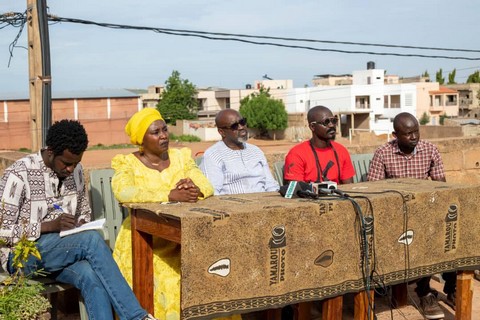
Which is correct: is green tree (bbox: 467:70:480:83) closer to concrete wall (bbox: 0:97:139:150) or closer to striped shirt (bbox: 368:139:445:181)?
concrete wall (bbox: 0:97:139:150)

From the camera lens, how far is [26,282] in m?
4.07

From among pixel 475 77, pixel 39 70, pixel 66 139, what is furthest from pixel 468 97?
pixel 66 139

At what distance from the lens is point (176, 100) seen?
6562 centimetres

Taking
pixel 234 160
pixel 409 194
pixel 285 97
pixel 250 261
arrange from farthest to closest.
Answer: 1. pixel 285 97
2. pixel 234 160
3. pixel 409 194
4. pixel 250 261

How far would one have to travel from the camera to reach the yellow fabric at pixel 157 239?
434 cm

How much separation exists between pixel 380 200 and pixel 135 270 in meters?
1.67

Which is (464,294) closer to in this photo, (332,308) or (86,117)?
(332,308)

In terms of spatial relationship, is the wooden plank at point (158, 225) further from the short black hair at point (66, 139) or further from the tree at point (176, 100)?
the tree at point (176, 100)

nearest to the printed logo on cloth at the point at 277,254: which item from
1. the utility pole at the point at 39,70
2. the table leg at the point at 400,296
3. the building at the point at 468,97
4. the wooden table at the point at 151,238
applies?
the wooden table at the point at 151,238

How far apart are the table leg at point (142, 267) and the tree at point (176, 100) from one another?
60.5 metres

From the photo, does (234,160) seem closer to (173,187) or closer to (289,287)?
(173,187)

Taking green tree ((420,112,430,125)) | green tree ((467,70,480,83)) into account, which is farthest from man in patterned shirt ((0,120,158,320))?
green tree ((467,70,480,83))

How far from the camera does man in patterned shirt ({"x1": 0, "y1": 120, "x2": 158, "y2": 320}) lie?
4.11m

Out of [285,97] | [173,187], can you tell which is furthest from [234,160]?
[285,97]
